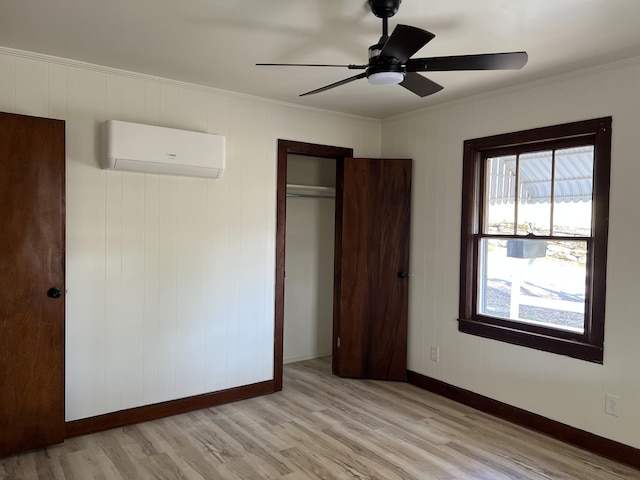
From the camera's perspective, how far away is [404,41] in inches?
77.5

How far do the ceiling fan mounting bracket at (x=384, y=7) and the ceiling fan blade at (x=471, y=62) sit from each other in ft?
0.77

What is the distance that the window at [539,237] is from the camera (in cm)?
303

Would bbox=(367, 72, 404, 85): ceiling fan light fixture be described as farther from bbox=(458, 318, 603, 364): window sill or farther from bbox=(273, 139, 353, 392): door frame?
bbox=(458, 318, 603, 364): window sill

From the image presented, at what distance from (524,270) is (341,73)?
6.38 feet

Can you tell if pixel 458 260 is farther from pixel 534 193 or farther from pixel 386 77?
pixel 386 77

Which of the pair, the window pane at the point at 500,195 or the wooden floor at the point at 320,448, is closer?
the wooden floor at the point at 320,448

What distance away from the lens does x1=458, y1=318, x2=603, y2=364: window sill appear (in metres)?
3.04

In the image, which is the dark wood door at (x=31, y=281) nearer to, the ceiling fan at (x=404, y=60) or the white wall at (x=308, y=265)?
the ceiling fan at (x=404, y=60)

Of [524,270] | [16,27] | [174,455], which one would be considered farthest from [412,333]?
[16,27]

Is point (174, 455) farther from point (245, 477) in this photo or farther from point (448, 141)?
point (448, 141)

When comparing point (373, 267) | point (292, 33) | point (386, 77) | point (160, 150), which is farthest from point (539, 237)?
point (160, 150)

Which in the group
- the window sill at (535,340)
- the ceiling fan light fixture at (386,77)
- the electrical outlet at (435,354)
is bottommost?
the electrical outlet at (435,354)

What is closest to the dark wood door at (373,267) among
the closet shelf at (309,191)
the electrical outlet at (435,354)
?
the electrical outlet at (435,354)

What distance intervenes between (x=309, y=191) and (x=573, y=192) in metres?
2.46
